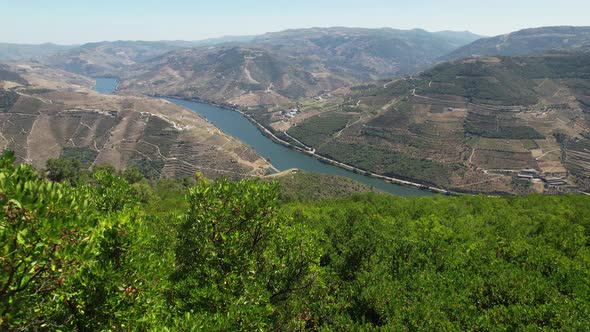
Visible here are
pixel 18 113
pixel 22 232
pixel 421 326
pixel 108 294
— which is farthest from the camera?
pixel 18 113

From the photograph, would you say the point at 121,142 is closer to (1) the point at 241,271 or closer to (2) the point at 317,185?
(2) the point at 317,185

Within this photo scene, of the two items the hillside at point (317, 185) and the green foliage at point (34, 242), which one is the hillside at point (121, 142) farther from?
the green foliage at point (34, 242)

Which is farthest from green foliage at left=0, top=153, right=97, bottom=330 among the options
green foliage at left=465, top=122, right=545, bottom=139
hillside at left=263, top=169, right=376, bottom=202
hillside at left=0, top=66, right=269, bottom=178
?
green foliage at left=465, top=122, right=545, bottom=139

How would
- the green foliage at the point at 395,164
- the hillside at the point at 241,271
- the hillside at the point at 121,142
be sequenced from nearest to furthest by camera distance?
the hillside at the point at 241,271, the hillside at the point at 121,142, the green foliage at the point at 395,164

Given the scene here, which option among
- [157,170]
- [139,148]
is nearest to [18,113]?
[139,148]

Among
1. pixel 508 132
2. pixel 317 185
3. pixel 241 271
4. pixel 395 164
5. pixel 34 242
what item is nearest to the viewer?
pixel 34 242

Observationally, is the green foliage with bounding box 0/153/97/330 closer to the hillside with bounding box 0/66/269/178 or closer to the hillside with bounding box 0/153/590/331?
the hillside with bounding box 0/153/590/331

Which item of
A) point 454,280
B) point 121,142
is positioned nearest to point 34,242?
point 454,280

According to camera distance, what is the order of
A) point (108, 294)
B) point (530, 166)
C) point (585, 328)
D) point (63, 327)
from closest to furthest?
point (63, 327) < point (108, 294) < point (585, 328) < point (530, 166)

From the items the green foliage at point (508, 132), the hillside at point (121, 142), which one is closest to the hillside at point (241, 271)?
the hillside at point (121, 142)

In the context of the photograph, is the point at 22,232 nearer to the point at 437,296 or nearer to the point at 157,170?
the point at 437,296

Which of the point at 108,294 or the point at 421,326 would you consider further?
the point at 421,326
